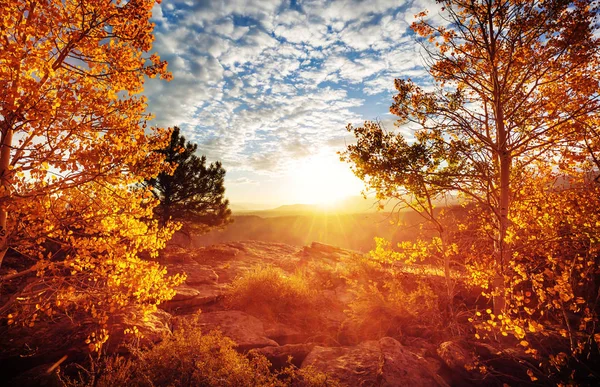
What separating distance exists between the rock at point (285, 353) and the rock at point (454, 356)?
2941 mm

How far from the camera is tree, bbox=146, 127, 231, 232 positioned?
846 inches

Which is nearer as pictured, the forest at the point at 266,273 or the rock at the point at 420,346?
the forest at the point at 266,273

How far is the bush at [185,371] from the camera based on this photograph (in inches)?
184

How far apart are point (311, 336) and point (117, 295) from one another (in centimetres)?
561

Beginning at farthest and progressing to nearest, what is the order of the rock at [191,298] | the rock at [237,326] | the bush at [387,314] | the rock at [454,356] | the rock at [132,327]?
1. the rock at [191,298]
2. the bush at [387,314]
3. the rock at [237,326]
4. the rock at [454,356]
5. the rock at [132,327]

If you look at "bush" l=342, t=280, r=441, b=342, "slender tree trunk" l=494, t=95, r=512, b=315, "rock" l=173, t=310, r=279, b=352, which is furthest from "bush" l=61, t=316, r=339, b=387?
"slender tree trunk" l=494, t=95, r=512, b=315

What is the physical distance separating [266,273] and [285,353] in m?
4.38

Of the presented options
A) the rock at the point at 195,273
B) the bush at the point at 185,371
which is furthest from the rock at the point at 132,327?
the rock at the point at 195,273

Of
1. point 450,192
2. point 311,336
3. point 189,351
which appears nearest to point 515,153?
point 450,192

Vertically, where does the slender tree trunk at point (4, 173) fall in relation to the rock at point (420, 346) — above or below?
above

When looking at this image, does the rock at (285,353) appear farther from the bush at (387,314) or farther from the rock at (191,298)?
the rock at (191,298)

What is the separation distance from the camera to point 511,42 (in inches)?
268

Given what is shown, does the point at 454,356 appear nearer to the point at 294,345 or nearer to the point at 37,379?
the point at 294,345

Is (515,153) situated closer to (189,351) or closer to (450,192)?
(450,192)
